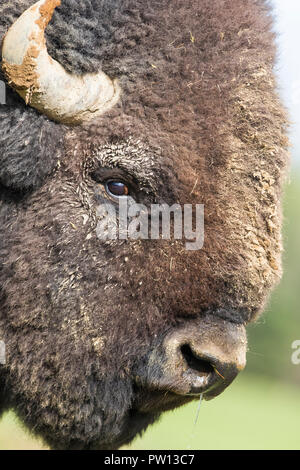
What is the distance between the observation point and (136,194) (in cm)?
408

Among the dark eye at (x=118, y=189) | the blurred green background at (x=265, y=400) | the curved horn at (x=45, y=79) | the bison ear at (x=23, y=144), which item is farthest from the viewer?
the blurred green background at (x=265, y=400)

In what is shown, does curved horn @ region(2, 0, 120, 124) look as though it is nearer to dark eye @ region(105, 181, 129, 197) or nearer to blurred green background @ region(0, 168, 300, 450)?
dark eye @ region(105, 181, 129, 197)

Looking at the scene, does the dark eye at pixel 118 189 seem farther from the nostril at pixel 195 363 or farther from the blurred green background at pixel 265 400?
the blurred green background at pixel 265 400

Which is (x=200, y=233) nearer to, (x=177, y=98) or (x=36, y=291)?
(x=177, y=98)

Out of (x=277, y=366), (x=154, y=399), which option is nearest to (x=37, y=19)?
(x=154, y=399)

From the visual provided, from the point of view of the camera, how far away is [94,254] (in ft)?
13.4

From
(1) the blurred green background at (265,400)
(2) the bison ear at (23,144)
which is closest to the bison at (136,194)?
(2) the bison ear at (23,144)

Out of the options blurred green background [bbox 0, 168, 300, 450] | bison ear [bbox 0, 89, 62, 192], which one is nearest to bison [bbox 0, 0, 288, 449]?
bison ear [bbox 0, 89, 62, 192]

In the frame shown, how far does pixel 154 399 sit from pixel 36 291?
45.0 inches

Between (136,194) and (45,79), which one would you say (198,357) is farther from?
(45,79)

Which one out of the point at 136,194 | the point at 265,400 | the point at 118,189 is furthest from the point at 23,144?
the point at 265,400

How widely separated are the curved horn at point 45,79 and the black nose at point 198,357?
5.40 feet

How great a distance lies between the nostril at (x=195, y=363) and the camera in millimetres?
3979

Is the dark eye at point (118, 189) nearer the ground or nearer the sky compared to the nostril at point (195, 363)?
nearer the sky
